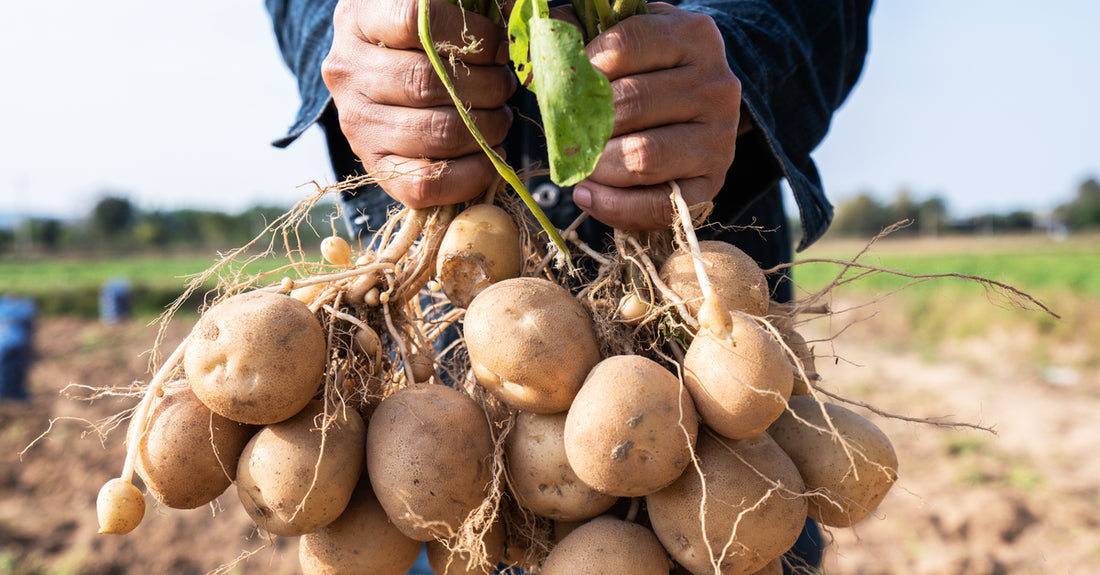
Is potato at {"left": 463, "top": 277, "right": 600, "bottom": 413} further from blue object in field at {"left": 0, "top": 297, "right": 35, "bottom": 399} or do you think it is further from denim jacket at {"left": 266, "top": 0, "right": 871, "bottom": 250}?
blue object in field at {"left": 0, "top": 297, "right": 35, "bottom": 399}

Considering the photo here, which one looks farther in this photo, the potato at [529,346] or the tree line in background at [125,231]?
the tree line in background at [125,231]

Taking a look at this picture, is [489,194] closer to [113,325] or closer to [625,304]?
[625,304]

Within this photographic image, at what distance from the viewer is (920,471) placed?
5793mm

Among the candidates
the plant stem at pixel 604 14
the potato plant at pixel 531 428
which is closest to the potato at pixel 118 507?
the potato plant at pixel 531 428

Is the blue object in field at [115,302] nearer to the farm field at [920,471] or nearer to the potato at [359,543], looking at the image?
the farm field at [920,471]

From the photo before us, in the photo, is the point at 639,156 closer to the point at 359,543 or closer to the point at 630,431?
the point at 630,431

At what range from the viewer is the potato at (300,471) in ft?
3.63

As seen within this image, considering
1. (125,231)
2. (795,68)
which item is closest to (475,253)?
(795,68)

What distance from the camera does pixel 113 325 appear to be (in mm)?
16859

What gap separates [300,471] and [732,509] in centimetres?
72

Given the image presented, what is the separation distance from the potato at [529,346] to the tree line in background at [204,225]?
4381cm

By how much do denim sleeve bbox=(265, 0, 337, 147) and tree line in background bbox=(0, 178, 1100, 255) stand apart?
4263cm

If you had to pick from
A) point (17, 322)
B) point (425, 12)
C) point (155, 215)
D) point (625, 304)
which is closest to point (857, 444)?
point (625, 304)

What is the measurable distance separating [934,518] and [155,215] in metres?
60.7
